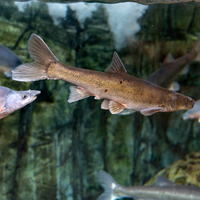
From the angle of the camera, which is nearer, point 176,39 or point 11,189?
point 11,189

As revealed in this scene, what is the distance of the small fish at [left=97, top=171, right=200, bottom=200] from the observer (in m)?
3.10

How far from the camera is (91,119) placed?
12.9 ft

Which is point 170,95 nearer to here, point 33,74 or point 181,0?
point 33,74

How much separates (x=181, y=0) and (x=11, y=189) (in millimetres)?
5311

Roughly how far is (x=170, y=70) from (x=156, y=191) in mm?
2216

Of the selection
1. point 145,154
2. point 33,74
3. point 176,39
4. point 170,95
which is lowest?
point 145,154

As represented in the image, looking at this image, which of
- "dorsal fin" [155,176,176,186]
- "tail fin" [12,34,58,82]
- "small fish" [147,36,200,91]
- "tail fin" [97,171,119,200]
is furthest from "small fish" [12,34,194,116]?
"tail fin" [97,171,119,200]

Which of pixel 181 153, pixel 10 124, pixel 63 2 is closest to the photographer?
pixel 10 124

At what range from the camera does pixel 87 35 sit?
3852mm

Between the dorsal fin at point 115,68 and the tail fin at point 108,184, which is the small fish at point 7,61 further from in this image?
the tail fin at point 108,184

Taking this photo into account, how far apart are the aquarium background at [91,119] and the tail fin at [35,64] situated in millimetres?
1762

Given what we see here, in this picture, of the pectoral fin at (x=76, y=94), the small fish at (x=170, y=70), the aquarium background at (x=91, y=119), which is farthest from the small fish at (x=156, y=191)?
the pectoral fin at (x=76, y=94)

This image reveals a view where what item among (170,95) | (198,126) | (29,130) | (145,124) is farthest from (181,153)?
(29,130)

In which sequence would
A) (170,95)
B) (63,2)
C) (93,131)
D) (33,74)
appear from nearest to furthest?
(33,74)
(170,95)
(63,2)
(93,131)
